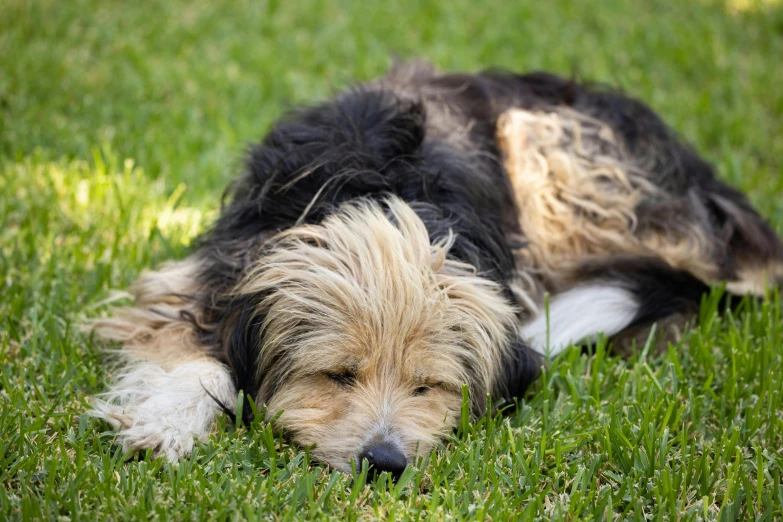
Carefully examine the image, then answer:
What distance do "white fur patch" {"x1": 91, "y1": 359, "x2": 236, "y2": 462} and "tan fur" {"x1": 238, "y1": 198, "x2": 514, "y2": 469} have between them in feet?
0.68

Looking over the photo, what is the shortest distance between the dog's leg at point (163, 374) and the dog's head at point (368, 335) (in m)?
0.20

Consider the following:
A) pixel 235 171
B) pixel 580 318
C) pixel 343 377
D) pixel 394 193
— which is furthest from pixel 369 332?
pixel 235 171

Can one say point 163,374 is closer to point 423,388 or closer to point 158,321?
point 158,321

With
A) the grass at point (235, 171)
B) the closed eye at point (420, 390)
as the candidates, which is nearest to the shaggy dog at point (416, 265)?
the closed eye at point (420, 390)

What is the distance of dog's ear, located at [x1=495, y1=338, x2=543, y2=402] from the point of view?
3188mm

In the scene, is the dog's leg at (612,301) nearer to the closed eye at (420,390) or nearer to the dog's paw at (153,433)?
the closed eye at (420,390)

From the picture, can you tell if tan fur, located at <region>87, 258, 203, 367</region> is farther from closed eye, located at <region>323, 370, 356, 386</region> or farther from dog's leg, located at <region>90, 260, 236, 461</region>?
closed eye, located at <region>323, 370, 356, 386</region>

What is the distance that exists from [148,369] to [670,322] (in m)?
2.31

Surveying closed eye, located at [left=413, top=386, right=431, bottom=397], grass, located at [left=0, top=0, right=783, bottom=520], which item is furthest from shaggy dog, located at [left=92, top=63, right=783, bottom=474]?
grass, located at [left=0, top=0, right=783, bottom=520]

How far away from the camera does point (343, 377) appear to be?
9.39ft

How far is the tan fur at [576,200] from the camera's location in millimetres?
4059

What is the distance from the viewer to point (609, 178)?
169 inches

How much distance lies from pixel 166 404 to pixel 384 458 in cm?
85

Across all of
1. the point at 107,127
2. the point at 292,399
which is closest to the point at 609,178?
the point at 292,399
